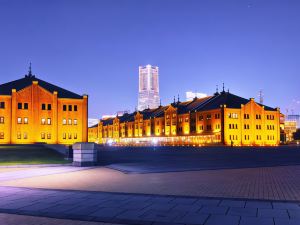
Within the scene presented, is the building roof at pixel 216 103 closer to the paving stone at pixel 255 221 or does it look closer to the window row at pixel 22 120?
the window row at pixel 22 120

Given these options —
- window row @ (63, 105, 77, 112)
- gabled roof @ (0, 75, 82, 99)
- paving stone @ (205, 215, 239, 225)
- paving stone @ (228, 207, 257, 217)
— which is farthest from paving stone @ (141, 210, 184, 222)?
gabled roof @ (0, 75, 82, 99)

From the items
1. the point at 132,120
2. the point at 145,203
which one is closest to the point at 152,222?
the point at 145,203

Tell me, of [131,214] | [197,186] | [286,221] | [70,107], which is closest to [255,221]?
[286,221]

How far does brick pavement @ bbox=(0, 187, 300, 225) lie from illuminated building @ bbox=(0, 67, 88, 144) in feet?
212

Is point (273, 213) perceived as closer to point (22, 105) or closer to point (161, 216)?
point (161, 216)

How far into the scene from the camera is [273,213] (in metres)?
9.09

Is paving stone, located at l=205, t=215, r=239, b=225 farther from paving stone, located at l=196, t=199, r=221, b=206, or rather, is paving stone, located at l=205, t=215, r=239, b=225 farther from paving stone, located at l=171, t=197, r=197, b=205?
paving stone, located at l=171, t=197, r=197, b=205

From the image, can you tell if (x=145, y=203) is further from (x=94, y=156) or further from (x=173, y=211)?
(x=94, y=156)

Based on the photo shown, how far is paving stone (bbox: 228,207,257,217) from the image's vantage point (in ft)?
29.6

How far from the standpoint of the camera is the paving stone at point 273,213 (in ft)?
29.1

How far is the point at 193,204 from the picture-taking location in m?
10.3

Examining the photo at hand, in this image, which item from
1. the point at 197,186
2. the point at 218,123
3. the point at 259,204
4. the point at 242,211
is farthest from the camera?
the point at 218,123

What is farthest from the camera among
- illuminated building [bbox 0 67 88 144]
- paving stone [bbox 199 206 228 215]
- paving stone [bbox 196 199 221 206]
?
illuminated building [bbox 0 67 88 144]

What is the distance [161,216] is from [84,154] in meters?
16.6
